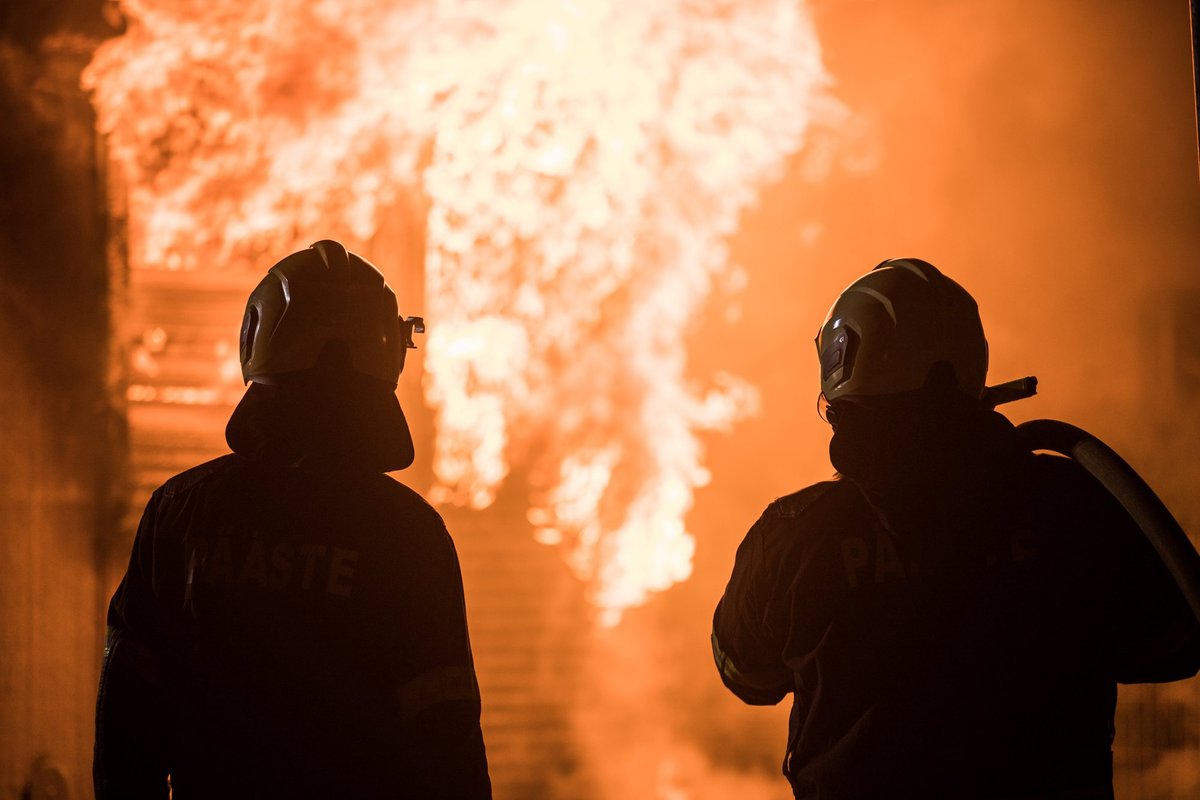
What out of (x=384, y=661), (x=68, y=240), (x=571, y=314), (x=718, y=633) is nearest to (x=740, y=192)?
(x=571, y=314)

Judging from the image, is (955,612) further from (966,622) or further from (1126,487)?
(1126,487)

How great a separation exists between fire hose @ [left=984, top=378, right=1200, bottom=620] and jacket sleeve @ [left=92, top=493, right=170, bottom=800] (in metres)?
1.79

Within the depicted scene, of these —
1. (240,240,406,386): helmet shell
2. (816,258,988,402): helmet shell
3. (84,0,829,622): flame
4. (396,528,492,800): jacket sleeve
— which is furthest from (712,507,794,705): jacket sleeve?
(84,0,829,622): flame

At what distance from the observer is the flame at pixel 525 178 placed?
5.54 meters

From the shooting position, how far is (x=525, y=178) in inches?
229

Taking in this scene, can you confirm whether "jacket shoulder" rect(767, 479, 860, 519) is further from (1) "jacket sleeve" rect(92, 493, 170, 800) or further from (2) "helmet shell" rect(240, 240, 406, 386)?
(1) "jacket sleeve" rect(92, 493, 170, 800)

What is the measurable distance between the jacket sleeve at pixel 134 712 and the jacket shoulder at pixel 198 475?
0.28 ft

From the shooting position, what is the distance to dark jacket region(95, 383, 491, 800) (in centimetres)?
170

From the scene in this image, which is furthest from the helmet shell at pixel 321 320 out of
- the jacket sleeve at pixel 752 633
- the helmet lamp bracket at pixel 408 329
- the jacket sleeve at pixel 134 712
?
the jacket sleeve at pixel 752 633

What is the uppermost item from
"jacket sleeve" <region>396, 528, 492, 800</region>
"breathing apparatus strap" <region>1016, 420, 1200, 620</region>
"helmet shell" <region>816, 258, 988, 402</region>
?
"helmet shell" <region>816, 258, 988, 402</region>

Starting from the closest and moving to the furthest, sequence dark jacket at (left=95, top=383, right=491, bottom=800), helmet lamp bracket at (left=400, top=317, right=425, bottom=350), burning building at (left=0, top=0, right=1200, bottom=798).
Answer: dark jacket at (left=95, top=383, right=491, bottom=800), helmet lamp bracket at (left=400, top=317, right=425, bottom=350), burning building at (left=0, top=0, right=1200, bottom=798)

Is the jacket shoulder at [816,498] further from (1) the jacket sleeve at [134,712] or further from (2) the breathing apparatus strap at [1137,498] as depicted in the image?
(1) the jacket sleeve at [134,712]

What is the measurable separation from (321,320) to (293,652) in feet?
2.29

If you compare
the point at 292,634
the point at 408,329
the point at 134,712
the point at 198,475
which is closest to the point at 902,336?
the point at 408,329
